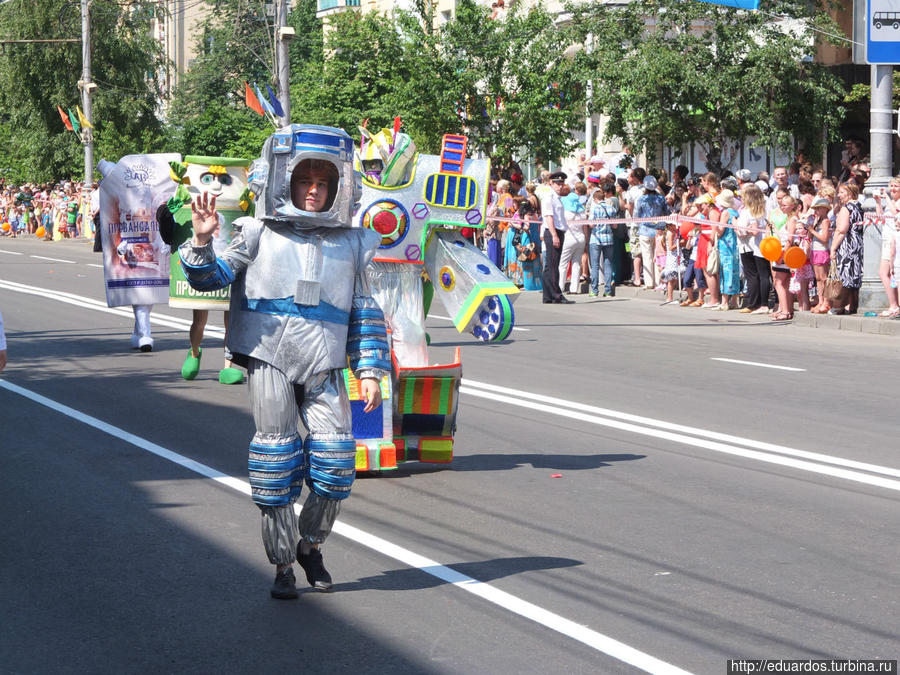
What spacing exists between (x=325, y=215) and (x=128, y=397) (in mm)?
6417

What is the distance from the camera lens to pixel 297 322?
5.69m

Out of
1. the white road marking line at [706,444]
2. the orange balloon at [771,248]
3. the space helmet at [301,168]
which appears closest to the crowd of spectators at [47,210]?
the orange balloon at [771,248]

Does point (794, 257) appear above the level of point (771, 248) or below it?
below

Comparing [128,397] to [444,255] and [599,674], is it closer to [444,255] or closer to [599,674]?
[444,255]

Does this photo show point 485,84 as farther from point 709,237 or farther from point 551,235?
point 709,237

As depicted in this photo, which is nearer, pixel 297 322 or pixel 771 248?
pixel 297 322

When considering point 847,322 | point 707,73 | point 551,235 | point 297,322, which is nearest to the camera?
point 297,322

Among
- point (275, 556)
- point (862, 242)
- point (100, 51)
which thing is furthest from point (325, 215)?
point (100, 51)

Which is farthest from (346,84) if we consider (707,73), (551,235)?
(551,235)

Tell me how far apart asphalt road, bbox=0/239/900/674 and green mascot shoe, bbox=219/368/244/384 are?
0.95ft

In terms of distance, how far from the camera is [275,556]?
5.70 m

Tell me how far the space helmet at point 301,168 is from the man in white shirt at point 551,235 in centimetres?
1533

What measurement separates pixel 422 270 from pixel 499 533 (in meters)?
2.36

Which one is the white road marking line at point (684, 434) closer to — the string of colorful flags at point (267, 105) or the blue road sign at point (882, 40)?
the string of colorful flags at point (267, 105)
